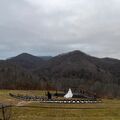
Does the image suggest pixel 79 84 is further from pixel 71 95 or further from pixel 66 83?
pixel 71 95

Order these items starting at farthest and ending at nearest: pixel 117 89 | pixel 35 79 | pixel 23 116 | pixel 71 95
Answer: pixel 35 79
pixel 117 89
pixel 71 95
pixel 23 116

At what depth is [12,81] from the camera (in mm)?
173625

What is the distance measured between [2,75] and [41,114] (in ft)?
451

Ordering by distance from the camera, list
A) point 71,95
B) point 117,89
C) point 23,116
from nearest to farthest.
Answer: point 23,116, point 71,95, point 117,89

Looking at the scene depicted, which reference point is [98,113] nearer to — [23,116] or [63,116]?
[63,116]

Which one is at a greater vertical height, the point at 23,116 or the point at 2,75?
the point at 2,75

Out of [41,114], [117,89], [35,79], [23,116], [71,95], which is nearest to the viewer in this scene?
[23,116]

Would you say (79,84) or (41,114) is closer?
(41,114)

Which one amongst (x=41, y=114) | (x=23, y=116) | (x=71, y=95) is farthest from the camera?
(x=71, y=95)

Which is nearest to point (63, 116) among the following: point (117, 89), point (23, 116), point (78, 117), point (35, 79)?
point (78, 117)

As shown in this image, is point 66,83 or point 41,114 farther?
point 66,83

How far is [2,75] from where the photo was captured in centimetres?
18088

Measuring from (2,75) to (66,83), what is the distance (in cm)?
3246

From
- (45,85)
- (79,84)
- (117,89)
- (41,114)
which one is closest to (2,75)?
(45,85)
